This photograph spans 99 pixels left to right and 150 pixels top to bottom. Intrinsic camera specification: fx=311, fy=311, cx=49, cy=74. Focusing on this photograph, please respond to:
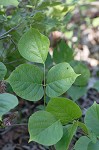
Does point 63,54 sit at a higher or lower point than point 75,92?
higher

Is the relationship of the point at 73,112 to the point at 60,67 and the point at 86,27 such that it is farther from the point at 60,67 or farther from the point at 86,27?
the point at 86,27

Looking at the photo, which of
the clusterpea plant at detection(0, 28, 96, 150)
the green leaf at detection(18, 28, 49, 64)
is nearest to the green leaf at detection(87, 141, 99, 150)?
the clusterpea plant at detection(0, 28, 96, 150)

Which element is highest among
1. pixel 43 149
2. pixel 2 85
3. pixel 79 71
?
pixel 2 85

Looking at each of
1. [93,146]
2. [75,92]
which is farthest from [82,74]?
[93,146]

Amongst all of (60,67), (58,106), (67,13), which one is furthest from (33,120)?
(67,13)

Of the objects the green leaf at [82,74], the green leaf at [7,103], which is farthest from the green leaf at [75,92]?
the green leaf at [7,103]

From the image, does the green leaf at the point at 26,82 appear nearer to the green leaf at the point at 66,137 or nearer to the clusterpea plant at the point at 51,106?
the clusterpea plant at the point at 51,106

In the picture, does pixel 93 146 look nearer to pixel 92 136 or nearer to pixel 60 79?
pixel 92 136

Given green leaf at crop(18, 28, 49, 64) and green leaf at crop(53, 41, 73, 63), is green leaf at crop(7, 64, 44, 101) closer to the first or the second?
green leaf at crop(18, 28, 49, 64)
